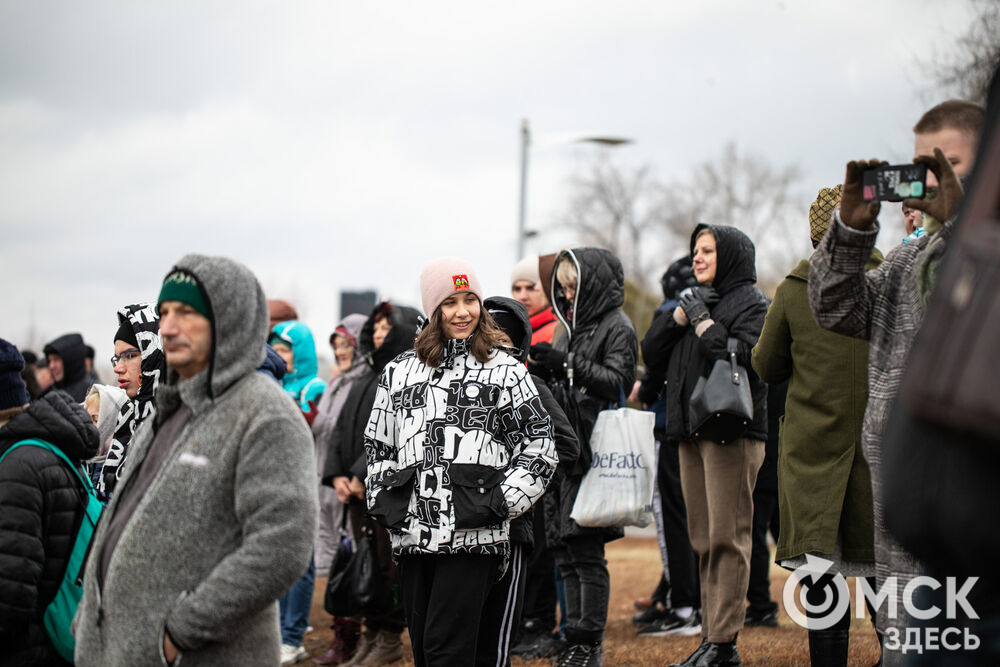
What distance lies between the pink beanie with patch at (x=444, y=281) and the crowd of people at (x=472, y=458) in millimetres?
15

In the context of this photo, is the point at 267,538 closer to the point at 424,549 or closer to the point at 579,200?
the point at 424,549

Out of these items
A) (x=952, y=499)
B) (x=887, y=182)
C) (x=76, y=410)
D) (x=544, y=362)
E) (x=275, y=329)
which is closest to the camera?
(x=952, y=499)

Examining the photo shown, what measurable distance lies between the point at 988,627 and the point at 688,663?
4.14 metres

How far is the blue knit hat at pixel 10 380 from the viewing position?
4.48m

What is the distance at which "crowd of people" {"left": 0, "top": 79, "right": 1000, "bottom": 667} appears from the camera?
318 cm

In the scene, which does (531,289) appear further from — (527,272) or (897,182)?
(897,182)

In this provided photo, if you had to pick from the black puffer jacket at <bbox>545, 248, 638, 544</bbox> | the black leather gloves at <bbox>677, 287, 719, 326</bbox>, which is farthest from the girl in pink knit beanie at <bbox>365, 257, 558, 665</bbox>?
the black leather gloves at <bbox>677, 287, 719, 326</bbox>

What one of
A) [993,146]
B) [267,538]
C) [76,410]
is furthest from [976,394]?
[76,410]

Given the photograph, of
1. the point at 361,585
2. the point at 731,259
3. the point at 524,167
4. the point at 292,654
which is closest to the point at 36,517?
the point at 361,585

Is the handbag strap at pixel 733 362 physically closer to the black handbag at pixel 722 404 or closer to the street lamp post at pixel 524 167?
the black handbag at pixel 722 404

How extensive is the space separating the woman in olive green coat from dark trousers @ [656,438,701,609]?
2884 millimetres

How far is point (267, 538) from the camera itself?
3.13 metres

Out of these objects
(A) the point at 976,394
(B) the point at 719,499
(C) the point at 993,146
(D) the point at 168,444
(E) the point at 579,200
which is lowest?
(B) the point at 719,499

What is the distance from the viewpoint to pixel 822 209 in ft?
17.1
